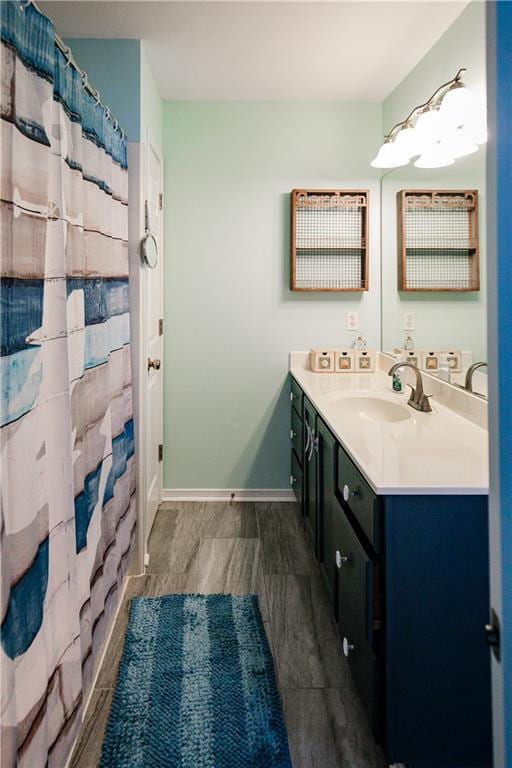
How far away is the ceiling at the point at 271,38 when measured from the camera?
7.41 ft

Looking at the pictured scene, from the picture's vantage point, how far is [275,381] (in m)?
3.48

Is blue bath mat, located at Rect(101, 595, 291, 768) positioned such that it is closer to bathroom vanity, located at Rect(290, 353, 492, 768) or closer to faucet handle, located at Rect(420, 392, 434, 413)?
bathroom vanity, located at Rect(290, 353, 492, 768)

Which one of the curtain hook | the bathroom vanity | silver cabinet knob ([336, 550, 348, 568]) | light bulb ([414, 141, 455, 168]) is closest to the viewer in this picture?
the bathroom vanity

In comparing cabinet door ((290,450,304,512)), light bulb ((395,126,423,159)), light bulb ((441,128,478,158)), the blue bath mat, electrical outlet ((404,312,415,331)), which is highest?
light bulb ((395,126,423,159))

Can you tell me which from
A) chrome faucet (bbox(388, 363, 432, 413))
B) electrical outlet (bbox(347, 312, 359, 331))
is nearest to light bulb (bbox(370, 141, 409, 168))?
electrical outlet (bbox(347, 312, 359, 331))

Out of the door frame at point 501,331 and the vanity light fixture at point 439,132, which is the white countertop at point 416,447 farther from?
the vanity light fixture at point 439,132

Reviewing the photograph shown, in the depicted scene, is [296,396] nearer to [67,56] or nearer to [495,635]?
[67,56]

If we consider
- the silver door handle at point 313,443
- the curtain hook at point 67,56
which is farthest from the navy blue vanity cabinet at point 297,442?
the curtain hook at point 67,56

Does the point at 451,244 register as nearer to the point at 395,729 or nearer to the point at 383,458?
the point at 383,458

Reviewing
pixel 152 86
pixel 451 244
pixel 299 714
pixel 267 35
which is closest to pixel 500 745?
pixel 299 714

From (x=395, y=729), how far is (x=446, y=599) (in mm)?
349

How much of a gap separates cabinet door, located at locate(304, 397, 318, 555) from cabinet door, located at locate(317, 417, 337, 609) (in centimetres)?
11

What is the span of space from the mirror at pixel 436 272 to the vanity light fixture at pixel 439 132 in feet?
0.16

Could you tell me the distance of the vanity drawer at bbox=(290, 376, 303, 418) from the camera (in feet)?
9.70
